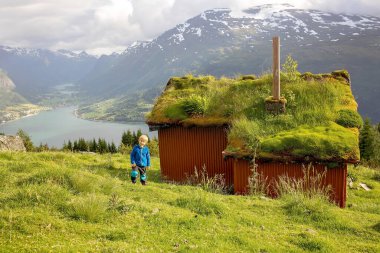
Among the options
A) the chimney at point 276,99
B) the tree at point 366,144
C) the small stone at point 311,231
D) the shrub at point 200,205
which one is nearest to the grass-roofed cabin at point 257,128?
the chimney at point 276,99

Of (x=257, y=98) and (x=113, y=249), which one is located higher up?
(x=257, y=98)

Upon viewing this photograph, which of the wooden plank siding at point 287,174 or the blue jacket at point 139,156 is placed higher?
the blue jacket at point 139,156

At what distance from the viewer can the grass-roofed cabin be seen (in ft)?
45.9

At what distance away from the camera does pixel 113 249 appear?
6.01 metres

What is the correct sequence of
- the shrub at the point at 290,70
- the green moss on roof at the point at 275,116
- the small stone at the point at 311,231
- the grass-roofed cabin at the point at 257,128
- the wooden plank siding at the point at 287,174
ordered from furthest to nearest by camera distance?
the shrub at the point at 290,70
the green moss on roof at the point at 275,116
the grass-roofed cabin at the point at 257,128
the wooden plank siding at the point at 287,174
the small stone at the point at 311,231

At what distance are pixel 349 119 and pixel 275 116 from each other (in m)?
3.28

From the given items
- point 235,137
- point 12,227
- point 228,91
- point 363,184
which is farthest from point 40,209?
point 363,184

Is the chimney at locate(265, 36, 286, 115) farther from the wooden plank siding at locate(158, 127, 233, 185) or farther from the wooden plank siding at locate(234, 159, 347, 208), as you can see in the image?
the wooden plank siding at locate(234, 159, 347, 208)

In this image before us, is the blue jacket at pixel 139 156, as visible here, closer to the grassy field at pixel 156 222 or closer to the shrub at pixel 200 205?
the grassy field at pixel 156 222

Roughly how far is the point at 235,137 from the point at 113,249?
10.4m

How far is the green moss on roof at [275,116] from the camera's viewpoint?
14113 millimetres

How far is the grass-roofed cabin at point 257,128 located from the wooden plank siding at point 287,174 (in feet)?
0.12

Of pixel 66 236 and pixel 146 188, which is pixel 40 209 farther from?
pixel 146 188

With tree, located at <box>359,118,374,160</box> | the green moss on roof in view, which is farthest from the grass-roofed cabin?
tree, located at <box>359,118,374,160</box>
